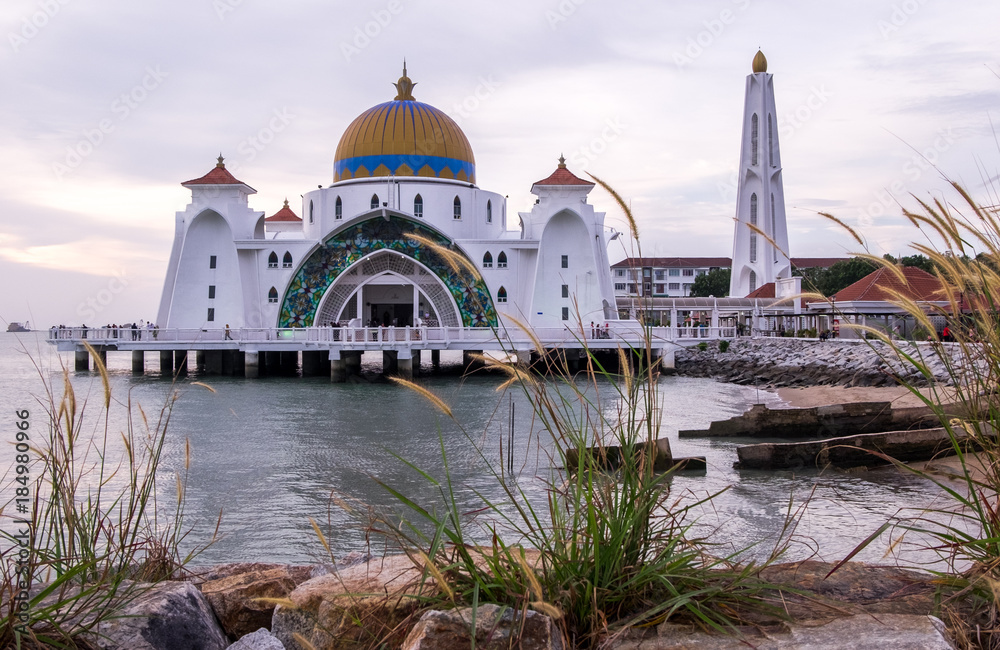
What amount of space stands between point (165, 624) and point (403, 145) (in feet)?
105

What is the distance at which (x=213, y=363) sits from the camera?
28.6m

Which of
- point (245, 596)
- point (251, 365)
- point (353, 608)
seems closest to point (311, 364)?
point (251, 365)

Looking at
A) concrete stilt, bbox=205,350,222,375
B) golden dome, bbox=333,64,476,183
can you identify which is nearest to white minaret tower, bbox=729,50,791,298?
golden dome, bbox=333,64,476,183

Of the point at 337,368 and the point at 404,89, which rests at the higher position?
the point at 404,89

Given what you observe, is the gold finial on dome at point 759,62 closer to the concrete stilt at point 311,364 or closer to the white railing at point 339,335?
the white railing at point 339,335

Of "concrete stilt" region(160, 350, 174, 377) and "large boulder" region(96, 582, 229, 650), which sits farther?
"concrete stilt" region(160, 350, 174, 377)

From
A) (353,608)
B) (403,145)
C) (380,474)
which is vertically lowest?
(380,474)

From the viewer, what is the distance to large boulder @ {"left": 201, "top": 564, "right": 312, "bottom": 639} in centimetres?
337

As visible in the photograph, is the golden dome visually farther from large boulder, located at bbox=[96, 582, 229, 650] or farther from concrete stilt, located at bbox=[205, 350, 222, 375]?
large boulder, located at bbox=[96, 582, 229, 650]

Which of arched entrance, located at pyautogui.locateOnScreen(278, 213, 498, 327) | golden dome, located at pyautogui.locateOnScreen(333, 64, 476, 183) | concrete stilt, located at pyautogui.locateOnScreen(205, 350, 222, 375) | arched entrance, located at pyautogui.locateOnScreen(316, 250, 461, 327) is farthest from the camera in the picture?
golden dome, located at pyautogui.locateOnScreen(333, 64, 476, 183)

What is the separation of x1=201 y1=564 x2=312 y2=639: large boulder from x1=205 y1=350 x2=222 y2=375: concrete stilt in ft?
86.3

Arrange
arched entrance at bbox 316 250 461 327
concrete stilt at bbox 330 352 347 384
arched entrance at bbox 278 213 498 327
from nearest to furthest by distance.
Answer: concrete stilt at bbox 330 352 347 384 < arched entrance at bbox 278 213 498 327 < arched entrance at bbox 316 250 461 327

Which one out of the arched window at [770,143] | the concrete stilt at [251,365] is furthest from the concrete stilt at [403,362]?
the arched window at [770,143]

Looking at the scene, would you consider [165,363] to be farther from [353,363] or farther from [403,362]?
[403,362]
